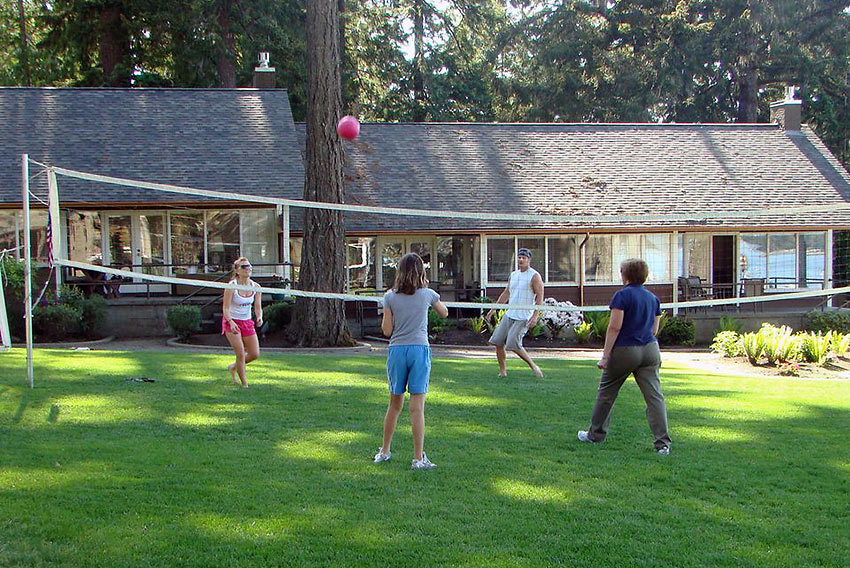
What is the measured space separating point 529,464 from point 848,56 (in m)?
43.5

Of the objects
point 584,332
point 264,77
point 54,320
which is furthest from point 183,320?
point 264,77

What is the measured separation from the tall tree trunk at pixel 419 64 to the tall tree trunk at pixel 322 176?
25883 millimetres

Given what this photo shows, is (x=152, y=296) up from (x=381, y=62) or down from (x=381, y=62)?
down

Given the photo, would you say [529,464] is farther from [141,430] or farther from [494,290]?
[494,290]

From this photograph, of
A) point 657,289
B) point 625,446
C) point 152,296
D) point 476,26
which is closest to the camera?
point 625,446

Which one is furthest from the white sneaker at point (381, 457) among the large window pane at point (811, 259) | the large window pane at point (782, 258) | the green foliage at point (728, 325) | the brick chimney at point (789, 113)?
the brick chimney at point (789, 113)

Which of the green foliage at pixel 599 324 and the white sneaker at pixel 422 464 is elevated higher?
the green foliage at pixel 599 324

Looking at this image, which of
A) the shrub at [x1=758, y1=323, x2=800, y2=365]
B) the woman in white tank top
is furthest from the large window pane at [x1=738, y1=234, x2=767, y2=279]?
the woman in white tank top

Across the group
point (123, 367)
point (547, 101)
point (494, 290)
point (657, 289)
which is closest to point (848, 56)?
point (547, 101)

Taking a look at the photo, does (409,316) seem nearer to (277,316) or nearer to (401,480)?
(401,480)

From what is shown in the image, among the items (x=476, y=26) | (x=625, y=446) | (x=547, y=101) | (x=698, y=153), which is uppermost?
(x=476, y=26)

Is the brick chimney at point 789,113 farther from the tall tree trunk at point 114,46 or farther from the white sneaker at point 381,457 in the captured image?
the white sneaker at point 381,457

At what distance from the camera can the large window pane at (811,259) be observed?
92.7ft

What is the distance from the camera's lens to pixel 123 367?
38.2 ft
